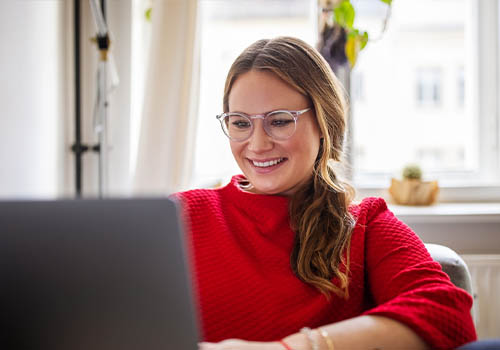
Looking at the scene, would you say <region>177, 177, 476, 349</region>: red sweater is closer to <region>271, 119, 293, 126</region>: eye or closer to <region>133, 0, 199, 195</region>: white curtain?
<region>271, 119, 293, 126</region>: eye

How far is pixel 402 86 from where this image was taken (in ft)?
7.98

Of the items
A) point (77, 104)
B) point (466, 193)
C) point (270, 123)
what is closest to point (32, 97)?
point (77, 104)

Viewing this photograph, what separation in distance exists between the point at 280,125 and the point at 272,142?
4 centimetres

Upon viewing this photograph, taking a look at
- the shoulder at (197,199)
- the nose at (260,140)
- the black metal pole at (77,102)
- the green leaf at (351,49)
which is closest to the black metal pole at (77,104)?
the black metal pole at (77,102)

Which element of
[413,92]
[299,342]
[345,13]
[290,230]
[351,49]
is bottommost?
[299,342]

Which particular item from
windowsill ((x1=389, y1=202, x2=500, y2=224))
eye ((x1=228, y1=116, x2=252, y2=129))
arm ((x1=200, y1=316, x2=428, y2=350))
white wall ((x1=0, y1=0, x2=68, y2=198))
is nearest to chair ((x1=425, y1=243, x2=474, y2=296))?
arm ((x1=200, y1=316, x2=428, y2=350))

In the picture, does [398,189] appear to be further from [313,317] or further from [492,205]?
[313,317]

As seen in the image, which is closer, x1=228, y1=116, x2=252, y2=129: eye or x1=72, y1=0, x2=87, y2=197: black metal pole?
x1=228, y1=116, x2=252, y2=129: eye

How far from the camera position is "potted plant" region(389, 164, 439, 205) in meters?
2.09

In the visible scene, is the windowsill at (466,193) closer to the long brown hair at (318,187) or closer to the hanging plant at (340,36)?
the hanging plant at (340,36)

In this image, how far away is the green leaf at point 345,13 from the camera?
76.8 inches

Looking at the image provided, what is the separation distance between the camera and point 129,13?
2043 mm

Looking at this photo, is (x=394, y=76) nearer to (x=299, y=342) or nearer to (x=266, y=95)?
(x=266, y=95)

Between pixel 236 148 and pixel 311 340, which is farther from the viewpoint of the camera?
pixel 236 148
